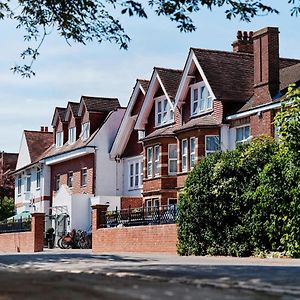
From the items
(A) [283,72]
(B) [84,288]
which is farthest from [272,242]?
(A) [283,72]

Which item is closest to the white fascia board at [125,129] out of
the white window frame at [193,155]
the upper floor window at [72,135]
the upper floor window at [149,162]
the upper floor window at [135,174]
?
the upper floor window at [135,174]

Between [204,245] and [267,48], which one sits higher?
[267,48]

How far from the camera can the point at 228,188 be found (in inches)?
1096

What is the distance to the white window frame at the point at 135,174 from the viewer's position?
50125 mm

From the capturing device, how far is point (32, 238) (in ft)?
138

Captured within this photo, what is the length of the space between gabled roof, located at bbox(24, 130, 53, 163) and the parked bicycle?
17427 mm

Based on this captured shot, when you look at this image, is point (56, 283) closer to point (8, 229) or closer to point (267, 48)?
point (267, 48)

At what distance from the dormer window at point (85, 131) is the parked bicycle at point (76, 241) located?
953 centimetres

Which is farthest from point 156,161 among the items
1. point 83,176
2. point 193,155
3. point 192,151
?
point 83,176

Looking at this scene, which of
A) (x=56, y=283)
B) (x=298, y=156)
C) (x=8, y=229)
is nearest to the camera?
(x=56, y=283)

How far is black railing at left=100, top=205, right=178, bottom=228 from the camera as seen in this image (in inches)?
1282

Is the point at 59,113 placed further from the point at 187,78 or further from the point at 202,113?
the point at 202,113

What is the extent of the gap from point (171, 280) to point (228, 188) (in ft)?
42.4

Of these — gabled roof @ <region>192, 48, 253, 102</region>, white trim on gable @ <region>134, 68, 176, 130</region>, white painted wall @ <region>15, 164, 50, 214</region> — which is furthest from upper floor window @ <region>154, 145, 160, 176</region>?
white painted wall @ <region>15, 164, 50, 214</region>
